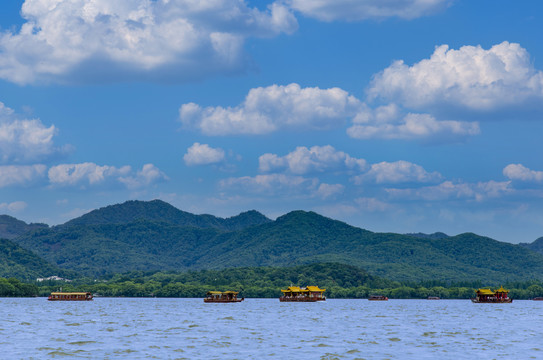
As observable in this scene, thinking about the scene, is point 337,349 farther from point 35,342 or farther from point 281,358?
point 35,342

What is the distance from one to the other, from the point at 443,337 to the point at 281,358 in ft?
123

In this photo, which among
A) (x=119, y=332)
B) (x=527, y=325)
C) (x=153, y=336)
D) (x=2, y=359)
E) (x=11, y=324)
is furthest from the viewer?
(x=527, y=325)

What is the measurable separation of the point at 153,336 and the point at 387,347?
34.0 m

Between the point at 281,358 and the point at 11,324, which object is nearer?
the point at 281,358

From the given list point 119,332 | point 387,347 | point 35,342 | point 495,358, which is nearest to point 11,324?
point 119,332

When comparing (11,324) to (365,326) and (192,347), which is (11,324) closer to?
(192,347)

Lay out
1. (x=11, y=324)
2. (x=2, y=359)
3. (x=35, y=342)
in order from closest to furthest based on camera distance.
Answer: (x=2, y=359), (x=35, y=342), (x=11, y=324)

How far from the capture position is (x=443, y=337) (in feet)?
354

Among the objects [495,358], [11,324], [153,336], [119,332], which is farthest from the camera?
[11,324]

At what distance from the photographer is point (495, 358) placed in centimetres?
8106

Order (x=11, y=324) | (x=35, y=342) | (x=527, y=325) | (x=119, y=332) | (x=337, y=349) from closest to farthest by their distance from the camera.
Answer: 1. (x=337, y=349)
2. (x=35, y=342)
3. (x=119, y=332)
4. (x=11, y=324)
5. (x=527, y=325)

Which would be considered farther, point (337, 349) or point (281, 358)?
point (337, 349)

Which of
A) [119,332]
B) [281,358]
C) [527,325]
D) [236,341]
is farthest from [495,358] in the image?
[527,325]

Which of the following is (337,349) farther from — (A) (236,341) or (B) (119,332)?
(B) (119,332)
